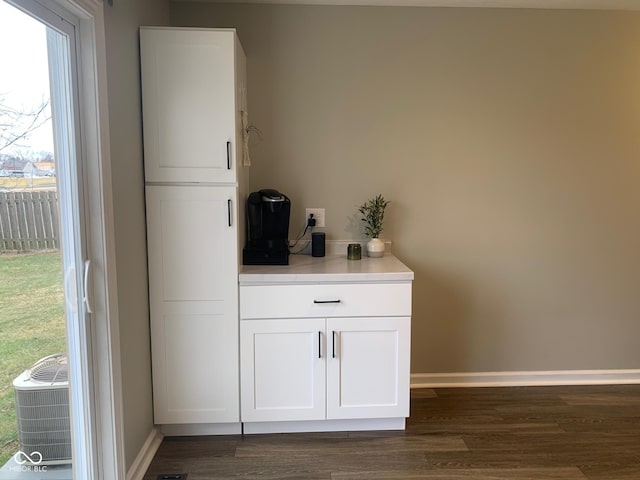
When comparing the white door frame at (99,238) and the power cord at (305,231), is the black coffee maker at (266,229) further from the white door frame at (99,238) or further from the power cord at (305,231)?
the white door frame at (99,238)

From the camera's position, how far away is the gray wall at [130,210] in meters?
1.88

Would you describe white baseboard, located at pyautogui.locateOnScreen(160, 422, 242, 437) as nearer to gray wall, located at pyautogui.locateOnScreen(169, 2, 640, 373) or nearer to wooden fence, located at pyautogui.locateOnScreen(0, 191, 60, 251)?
gray wall, located at pyautogui.locateOnScreen(169, 2, 640, 373)

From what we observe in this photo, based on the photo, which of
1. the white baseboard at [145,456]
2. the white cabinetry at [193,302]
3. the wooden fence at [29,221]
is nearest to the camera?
the wooden fence at [29,221]

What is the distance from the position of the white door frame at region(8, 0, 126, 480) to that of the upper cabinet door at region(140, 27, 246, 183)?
1.36ft

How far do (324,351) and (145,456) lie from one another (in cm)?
97

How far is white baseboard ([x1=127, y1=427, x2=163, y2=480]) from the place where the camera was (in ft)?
6.70

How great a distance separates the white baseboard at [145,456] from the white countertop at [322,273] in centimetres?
89

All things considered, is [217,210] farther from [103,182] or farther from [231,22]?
[231,22]

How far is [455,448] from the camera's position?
2.31 meters

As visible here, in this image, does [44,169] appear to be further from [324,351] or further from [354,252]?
[354,252]

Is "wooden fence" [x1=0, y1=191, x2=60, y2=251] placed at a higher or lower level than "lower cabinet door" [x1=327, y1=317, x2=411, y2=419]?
higher

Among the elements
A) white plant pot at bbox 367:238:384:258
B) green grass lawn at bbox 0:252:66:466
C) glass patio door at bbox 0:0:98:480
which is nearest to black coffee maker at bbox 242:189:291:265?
white plant pot at bbox 367:238:384:258

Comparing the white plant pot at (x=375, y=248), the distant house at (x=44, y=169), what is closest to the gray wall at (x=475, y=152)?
the white plant pot at (x=375, y=248)

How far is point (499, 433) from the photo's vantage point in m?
2.45
